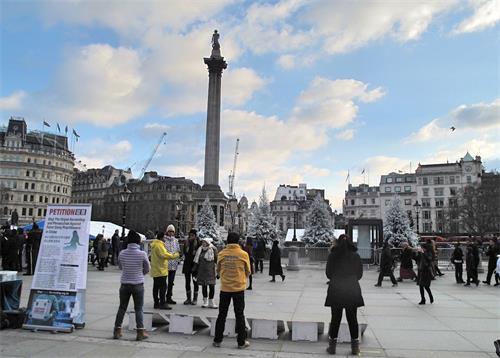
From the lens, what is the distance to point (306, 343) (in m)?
8.34

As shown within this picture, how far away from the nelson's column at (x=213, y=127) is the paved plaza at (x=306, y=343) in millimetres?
47199

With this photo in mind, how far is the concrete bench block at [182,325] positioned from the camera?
8992mm

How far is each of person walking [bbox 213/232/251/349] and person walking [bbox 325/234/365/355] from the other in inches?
63.2

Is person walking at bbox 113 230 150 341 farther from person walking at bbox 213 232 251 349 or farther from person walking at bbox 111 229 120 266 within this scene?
person walking at bbox 111 229 120 266

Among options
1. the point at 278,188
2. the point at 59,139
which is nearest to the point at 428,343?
the point at 59,139

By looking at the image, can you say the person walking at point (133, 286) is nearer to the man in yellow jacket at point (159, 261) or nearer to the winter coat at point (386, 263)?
the man in yellow jacket at point (159, 261)

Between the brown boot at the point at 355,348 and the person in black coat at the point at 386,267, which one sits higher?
the person in black coat at the point at 386,267

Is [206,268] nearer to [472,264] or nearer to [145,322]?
[145,322]

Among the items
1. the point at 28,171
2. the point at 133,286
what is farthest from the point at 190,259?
the point at 28,171

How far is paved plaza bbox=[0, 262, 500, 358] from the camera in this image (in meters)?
7.69

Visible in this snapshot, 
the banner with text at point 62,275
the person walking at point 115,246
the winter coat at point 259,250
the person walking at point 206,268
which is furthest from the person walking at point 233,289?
the person walking at point 115,246

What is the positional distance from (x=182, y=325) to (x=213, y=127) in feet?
179

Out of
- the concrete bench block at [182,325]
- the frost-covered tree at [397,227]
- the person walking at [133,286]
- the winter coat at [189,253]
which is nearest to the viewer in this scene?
the person walking at [133,286]

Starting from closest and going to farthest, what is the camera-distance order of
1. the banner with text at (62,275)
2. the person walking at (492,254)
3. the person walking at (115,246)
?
the banner with text at (62,275), the person walking at (492,254), the person walking at (115,246)
